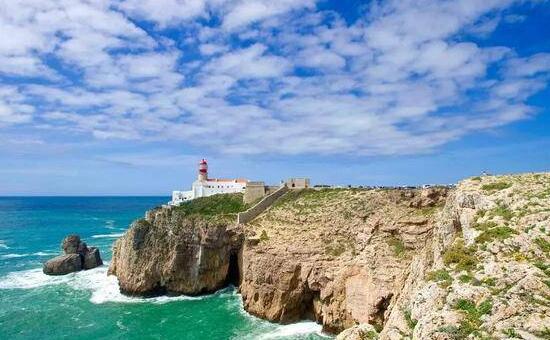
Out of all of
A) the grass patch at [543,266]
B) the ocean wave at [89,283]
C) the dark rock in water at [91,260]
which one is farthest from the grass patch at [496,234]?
the dark rock in water at [91,260]

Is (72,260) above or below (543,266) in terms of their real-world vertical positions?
below

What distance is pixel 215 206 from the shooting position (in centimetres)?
5969

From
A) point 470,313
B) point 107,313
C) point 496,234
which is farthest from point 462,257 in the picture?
point 107,313

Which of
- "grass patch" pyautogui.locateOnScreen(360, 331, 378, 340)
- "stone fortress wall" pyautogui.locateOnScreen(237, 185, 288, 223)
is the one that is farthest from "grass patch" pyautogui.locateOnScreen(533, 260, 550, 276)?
"stone fortress wall" pyautogui.locateOnScreen(237, 185, 288, 223)

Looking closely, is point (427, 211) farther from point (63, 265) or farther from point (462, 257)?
point (63, 265)

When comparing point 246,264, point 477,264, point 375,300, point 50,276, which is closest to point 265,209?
point 246,264

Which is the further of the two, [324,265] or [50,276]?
[50,276]

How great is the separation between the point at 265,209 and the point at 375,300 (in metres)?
21.6

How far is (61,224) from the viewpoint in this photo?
427ft

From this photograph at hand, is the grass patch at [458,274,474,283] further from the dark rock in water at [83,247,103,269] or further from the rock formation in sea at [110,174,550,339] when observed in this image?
the dark rock in water at [83,247,103,269]

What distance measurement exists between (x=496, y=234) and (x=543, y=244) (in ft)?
7.07

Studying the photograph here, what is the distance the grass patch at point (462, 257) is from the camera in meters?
19.1

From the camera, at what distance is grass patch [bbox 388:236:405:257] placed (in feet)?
125

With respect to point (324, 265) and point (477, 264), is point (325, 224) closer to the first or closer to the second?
point (324, 265)
